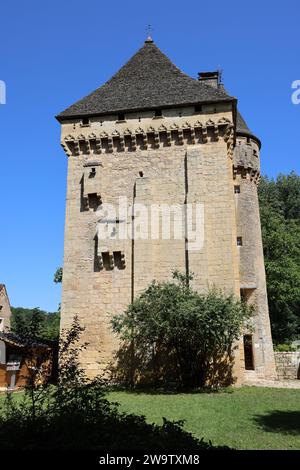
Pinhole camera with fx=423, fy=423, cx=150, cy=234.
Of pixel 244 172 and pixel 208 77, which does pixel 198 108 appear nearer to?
pixel 208 77

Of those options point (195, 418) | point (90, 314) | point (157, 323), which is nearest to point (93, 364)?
point (90, 314)

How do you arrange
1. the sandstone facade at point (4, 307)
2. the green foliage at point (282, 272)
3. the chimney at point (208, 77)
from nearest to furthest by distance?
the chimney at point (208, 77)
the green foliage at point (282, 272)
the sandstone facade at point (4, 307)

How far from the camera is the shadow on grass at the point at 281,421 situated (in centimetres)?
840

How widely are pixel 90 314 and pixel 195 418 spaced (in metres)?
9.29

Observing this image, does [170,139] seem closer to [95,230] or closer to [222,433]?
[95,230]

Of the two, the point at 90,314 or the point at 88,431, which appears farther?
the point at 90,314

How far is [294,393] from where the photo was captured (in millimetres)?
14078

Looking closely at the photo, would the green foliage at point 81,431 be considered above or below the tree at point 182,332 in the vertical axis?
below

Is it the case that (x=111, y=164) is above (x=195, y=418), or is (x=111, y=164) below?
above

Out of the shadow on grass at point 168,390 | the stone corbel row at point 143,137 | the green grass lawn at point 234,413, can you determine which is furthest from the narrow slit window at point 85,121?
the green grass lawn at point 234,413

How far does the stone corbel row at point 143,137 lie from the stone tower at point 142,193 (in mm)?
45

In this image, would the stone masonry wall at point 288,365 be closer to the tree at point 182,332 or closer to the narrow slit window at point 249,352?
the narrow slit window at point 249,352

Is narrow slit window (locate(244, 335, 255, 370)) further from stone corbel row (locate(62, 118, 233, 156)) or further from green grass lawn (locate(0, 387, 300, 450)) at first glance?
stone corbel row (locate(62, 118, 233, 156))

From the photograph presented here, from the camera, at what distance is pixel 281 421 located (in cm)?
934
